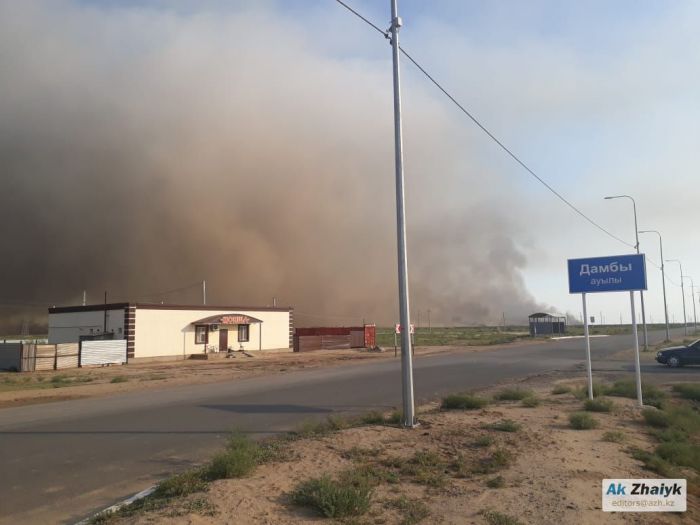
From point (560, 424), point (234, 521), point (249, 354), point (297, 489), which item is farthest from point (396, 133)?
point (249, 354)

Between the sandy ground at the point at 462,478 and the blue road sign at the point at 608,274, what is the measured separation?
128 inches

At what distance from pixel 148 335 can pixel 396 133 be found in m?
29.0

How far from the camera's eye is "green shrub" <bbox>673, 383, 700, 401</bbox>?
1285 cm

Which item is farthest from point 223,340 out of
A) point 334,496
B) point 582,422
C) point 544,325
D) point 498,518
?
point 544,325

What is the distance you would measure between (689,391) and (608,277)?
4065mm

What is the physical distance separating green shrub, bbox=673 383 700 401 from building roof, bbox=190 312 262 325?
98.0 ft

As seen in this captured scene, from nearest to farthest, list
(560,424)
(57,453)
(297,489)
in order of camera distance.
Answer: (297,489)
(57,453)
(560,424)

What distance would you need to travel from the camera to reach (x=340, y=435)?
816 cm

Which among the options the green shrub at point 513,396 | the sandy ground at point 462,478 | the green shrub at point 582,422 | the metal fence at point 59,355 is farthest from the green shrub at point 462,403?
the metal fence at point 59,355

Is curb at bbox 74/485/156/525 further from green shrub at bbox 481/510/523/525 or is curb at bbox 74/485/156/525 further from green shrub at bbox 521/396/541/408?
green shrub at bbox 521/396/541/408

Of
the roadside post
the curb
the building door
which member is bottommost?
the curb

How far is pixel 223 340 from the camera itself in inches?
1559

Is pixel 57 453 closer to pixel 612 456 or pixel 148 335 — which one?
pixel 612 456

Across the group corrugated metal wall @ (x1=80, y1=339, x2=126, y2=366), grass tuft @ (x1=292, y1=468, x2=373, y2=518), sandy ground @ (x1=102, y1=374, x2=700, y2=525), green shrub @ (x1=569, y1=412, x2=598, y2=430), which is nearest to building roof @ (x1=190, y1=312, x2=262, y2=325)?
corrugated metal wall @ (x1=80, y1=339, x2=126, y2=366)
